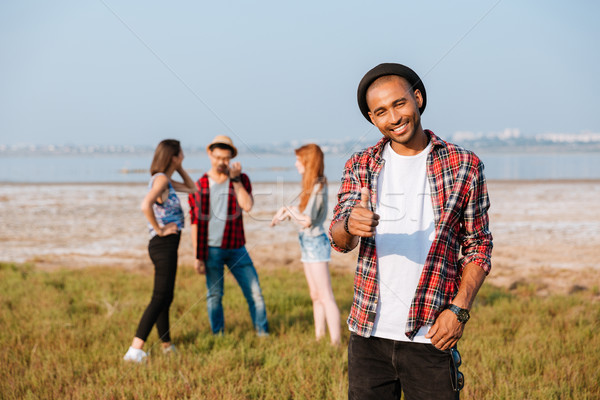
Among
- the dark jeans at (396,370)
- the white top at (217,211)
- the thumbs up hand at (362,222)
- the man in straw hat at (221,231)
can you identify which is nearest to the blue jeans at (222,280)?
the man in straw hat at (221,231)

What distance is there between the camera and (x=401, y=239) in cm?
239

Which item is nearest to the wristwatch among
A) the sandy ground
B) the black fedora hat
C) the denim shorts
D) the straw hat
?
the black fedora hat

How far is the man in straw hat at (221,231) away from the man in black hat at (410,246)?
3509 mm

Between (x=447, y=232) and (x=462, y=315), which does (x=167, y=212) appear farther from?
(x=462, y=315)

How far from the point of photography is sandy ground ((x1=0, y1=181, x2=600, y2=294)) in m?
10.6

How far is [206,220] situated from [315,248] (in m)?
1.29

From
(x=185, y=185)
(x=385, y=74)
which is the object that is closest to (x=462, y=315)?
(x=385, y=74)

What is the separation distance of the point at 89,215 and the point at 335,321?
54.1ft

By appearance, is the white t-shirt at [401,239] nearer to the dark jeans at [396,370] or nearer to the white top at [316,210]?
the dark jeans at [396,370]

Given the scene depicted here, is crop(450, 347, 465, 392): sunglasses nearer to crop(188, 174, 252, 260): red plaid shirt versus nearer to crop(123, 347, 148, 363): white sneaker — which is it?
crop(123, 347, 148, 363): white sneaker

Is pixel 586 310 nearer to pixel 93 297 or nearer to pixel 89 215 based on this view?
pixel 93 297

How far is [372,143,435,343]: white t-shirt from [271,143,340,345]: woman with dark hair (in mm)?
3085

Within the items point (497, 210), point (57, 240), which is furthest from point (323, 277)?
point (497, 210)

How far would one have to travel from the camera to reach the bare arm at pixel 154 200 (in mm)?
5121
